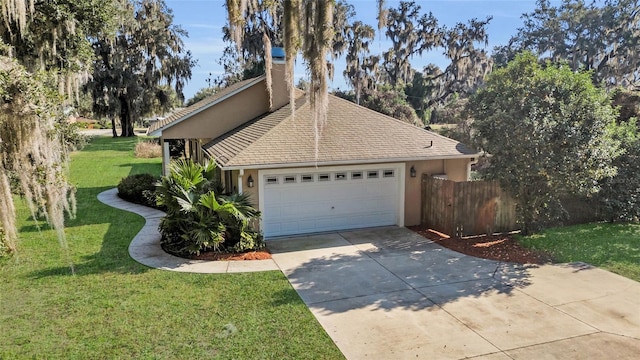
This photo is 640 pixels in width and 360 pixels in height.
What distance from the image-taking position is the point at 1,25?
372 inches

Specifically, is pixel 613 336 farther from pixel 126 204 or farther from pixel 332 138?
pixel 126 204

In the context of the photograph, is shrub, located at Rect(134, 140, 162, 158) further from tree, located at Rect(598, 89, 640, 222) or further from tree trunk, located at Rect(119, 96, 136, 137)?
tree, located at Rect(598, 89, 640, 222)

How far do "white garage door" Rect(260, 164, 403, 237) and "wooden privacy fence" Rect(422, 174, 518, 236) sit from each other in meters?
1.26

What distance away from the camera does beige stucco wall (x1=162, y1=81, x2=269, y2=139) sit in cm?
1421

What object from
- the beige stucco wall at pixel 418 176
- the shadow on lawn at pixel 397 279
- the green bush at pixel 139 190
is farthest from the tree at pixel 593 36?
the green bush at pixel 139 190

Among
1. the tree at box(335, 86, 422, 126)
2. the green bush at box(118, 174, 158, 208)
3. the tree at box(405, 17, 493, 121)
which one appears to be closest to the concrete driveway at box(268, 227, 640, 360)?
the green bush at box(118, 174, 158, 208)

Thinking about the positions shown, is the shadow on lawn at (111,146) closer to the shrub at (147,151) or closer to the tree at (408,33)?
the shrub at (147,151)

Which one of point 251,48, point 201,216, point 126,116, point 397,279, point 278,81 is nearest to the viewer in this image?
point 397,279

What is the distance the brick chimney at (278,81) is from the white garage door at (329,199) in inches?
174

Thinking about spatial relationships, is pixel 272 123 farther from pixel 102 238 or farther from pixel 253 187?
pixel 102 238

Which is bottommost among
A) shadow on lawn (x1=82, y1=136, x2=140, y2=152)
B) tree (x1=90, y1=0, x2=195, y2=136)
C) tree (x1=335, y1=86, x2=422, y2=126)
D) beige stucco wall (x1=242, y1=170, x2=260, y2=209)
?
beige stucco wall (x1=242, y1=170, x2=260, y2=209)

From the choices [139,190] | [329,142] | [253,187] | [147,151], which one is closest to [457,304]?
[253,187]

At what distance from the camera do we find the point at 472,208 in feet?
36.6

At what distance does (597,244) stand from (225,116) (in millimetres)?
11581
